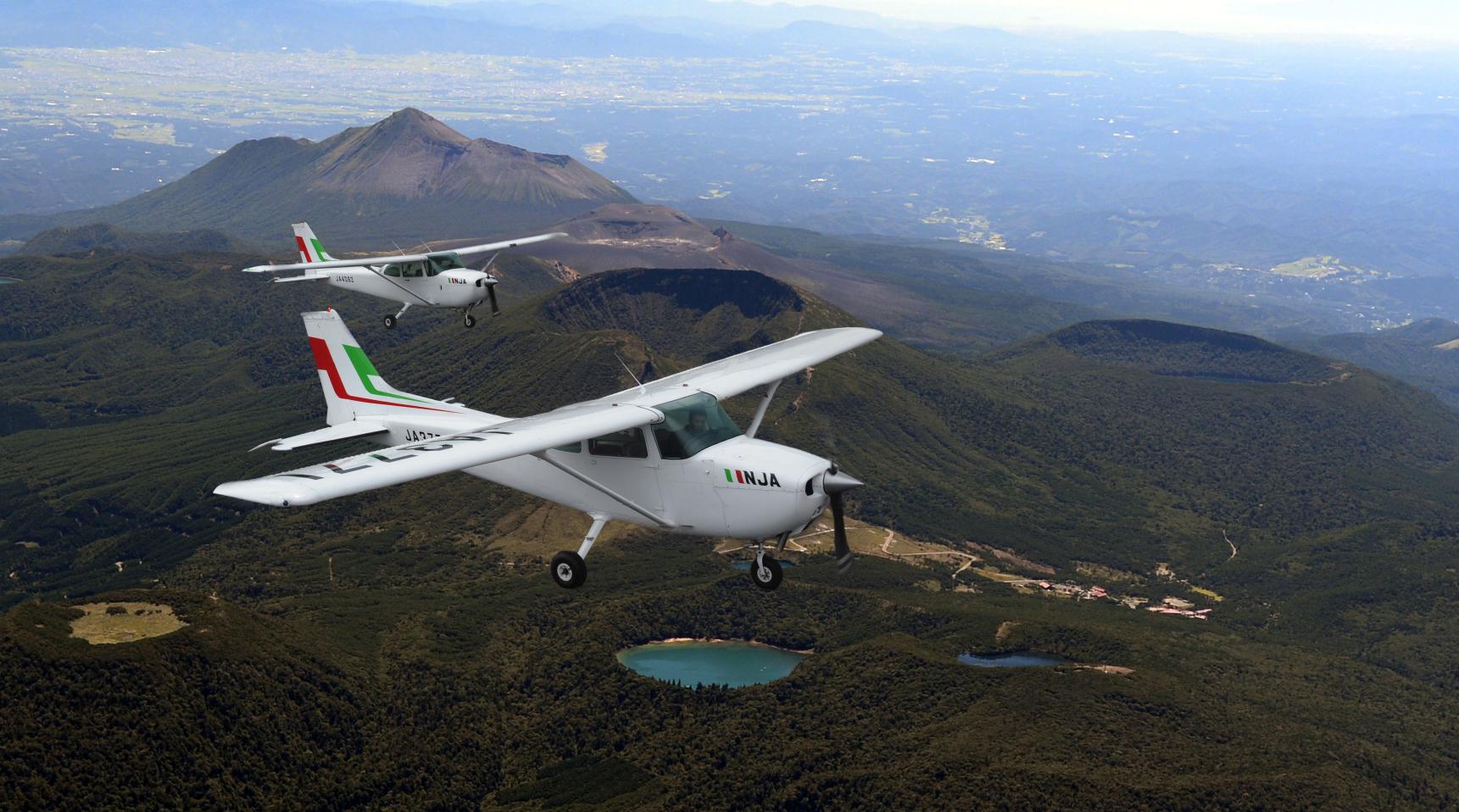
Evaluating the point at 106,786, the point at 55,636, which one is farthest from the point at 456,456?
the point at 55,636

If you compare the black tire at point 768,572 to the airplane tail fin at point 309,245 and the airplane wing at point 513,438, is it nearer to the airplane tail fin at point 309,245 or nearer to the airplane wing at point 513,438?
the airplane wing at point 513,438

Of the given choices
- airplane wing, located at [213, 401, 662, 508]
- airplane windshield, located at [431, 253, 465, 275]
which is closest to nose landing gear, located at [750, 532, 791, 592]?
airplane wing, located at [213, 401, 662, 508]

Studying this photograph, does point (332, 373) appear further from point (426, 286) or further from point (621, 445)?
point (426, 286)

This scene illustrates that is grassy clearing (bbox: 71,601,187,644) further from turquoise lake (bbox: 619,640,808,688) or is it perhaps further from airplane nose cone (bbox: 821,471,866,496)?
airplane nose cone (bbox: 821,471,866,496)

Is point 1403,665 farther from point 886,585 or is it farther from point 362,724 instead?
point 362,724

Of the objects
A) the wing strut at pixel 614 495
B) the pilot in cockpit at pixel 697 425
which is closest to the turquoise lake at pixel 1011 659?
the wing strut at pixel 614 495
